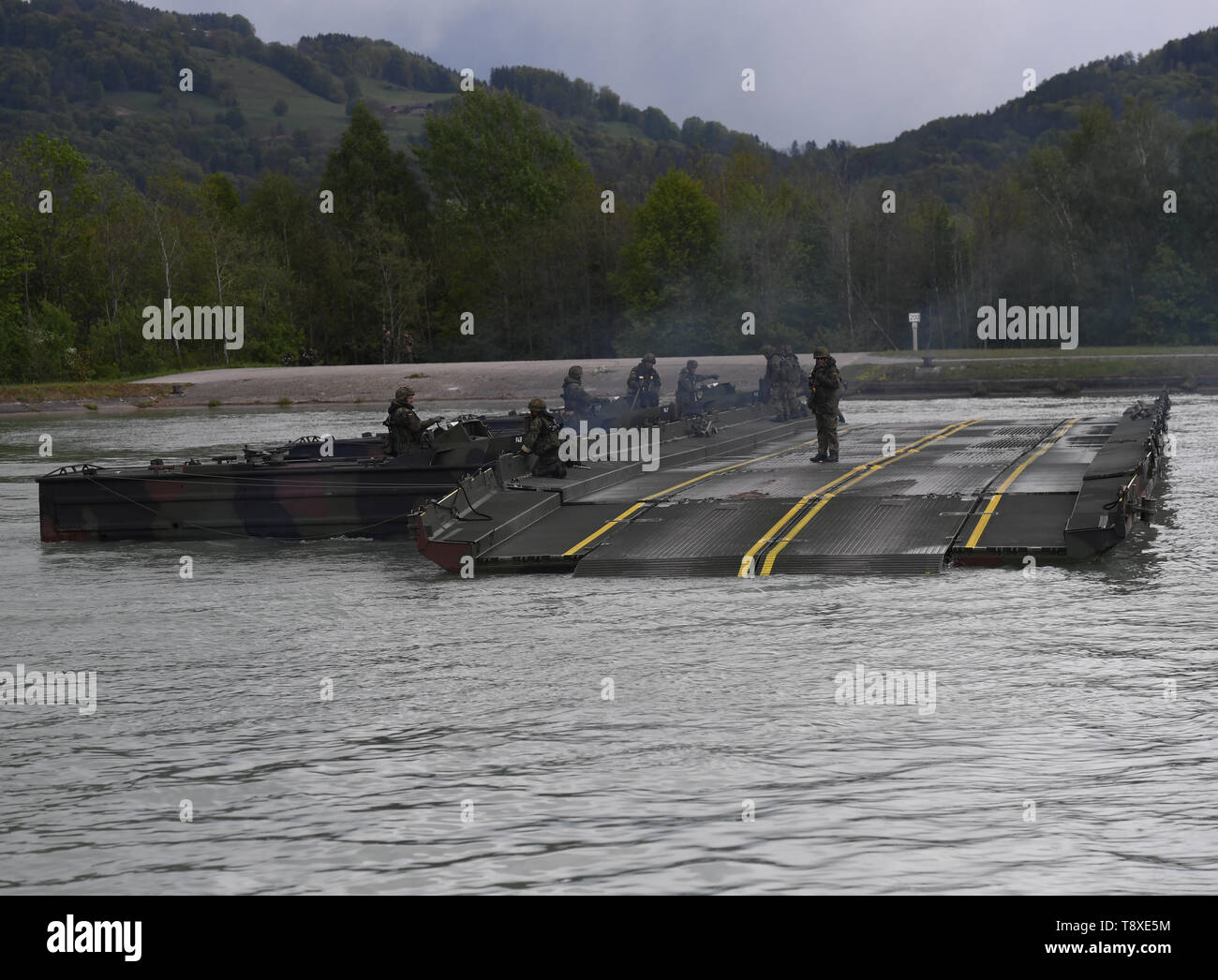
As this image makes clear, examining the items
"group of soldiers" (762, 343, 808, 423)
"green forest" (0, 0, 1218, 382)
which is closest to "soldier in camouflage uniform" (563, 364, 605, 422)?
"group of soldiers" (762, 343, 808, 423)

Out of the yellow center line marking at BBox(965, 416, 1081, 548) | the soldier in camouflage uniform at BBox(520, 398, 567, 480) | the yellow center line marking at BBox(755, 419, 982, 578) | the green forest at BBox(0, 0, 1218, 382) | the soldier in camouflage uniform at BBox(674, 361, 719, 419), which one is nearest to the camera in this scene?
the yellow center line marking at BBox(755, 419, 982, 578)

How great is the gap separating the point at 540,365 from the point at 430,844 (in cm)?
5869

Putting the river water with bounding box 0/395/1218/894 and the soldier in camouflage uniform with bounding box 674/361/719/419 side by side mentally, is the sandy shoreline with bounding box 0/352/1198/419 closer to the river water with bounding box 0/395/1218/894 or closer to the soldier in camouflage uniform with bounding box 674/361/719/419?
the soldier in camouflage uniform with bounding box 674/361/719/419

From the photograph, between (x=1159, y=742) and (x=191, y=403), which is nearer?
(x=1159, y=742)

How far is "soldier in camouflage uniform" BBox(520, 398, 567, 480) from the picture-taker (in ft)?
66.0

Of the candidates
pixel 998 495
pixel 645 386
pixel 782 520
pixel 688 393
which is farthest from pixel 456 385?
pixel 782 520

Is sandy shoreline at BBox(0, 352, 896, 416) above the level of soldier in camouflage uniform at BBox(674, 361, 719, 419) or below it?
above

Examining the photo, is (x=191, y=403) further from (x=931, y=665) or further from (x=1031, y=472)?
(x=931, y=665)

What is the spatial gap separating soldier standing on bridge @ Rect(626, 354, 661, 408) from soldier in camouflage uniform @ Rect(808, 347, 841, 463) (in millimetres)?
6215

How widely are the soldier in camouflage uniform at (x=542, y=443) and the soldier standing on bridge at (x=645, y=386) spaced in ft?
26.1

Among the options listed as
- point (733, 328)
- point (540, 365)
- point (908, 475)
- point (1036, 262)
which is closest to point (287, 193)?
point (733, 328)

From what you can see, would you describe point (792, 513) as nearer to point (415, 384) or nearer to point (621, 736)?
point (621, 736)

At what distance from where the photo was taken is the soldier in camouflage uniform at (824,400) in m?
21.5

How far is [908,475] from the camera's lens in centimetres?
2055
